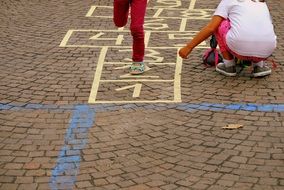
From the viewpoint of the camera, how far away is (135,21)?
19.6 feet

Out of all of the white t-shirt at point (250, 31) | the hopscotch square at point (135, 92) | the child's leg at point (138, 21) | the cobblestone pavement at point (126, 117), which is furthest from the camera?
the child's leg at point (138, 21)

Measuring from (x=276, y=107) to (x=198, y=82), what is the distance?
107 centimetres

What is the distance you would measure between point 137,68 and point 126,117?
1267 millimetres

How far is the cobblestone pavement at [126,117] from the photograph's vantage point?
406 cm

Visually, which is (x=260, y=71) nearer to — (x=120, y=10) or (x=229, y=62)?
(x=229, y=62)

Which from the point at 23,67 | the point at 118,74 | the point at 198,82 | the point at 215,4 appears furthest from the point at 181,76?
the point at 215,4

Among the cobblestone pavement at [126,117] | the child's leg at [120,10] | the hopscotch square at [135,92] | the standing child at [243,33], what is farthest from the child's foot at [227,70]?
the child's leg at [120,10]

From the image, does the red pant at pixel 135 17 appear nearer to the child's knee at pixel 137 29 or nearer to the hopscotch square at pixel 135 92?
the child's knee at pixel 137 29

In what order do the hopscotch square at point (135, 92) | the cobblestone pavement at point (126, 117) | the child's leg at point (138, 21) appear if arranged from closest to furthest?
1. the cobblestone pavement at point (126, 117)
2. the hopscotch square at point (135, 92)
3. the child's leg at point (138, 21)

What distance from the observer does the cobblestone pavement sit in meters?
4.06

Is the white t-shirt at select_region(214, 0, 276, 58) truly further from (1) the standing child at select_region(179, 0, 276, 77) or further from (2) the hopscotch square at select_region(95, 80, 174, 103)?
(2) the hopscotch square at select_region(95, 80, 174, 103)

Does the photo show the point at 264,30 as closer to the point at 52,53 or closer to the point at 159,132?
the point at 159,132

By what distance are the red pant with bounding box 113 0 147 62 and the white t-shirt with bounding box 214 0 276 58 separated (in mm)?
1060

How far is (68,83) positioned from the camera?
5.95 metres
